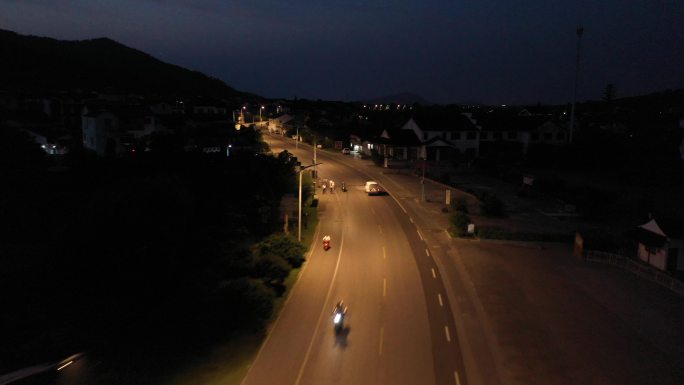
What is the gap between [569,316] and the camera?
2030cm

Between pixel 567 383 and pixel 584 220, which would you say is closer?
pixel 567 383

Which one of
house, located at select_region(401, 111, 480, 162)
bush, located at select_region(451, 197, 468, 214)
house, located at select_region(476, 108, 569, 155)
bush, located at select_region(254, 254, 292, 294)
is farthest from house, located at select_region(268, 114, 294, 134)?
bush, located at select_region(254, 254, 292, 294)

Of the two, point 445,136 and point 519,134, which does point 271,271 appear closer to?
point 445,136

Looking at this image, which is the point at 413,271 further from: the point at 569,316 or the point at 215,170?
the point at 215,170

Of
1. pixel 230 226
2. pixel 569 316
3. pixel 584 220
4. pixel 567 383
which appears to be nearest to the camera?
pixel 567 383

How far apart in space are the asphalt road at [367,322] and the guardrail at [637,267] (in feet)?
30.4

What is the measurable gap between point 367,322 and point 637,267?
52.1 feet

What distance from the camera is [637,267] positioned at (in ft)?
86.5

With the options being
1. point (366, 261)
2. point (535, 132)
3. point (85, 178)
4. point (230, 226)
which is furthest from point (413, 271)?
point (535, 132)

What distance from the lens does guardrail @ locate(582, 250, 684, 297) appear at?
2375 cm

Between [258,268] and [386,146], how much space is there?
165 ft

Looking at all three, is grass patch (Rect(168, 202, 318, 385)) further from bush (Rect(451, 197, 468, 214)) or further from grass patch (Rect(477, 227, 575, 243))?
bush (Rect(451, 197, 468, 214))

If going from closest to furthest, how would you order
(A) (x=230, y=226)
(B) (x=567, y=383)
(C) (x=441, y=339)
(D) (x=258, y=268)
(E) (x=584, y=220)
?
(B) (x=567, y=383), (C) (x=441, y=339), (D) (x=258, y=268), (A) (x=230, y=226), (E) (x=584, y=220)

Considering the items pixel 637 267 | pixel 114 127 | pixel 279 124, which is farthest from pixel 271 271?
pixel 279 124
